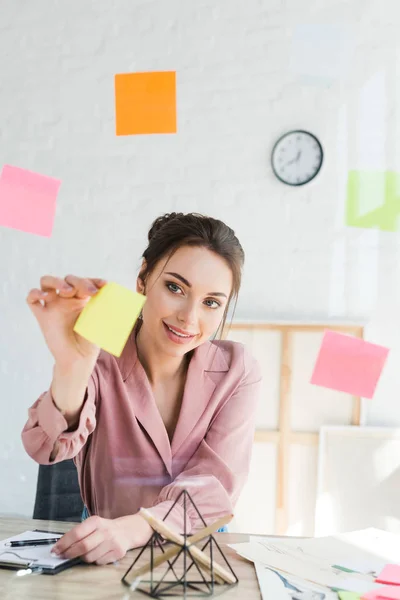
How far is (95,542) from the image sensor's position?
0.79 metres

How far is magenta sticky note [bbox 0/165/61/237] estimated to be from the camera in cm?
149

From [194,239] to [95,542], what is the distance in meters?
0.61

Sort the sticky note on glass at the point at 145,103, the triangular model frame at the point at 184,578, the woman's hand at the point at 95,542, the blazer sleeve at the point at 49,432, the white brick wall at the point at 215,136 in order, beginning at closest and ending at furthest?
the triangular model frame at the point at 184,578 → the woman's hand at the point at 95,542 → the blazer sleeve at the point at 49,432 → the sticky note on glass at the point at 145,103 → the white brick wall at the point at 215,136

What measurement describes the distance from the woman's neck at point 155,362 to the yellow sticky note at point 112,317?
421 millimetres

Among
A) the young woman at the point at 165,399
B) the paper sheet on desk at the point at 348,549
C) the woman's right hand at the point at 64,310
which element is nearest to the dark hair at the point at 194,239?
the young woman at the point at 165,399

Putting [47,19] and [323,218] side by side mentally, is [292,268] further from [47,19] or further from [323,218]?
[47,19]

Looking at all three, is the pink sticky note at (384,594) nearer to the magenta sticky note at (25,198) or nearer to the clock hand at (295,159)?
the magenta sticky note at (25,198)

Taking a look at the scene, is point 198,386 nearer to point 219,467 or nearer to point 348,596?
point 219,467

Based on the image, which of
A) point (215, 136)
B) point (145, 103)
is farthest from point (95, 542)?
point (215, 136)

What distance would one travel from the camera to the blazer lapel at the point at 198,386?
3.75 ft

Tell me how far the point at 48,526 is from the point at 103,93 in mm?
1337

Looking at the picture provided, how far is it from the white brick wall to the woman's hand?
4.12ft

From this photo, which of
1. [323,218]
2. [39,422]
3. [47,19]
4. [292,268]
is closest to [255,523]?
[292,268]

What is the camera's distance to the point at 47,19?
193 centimetres
